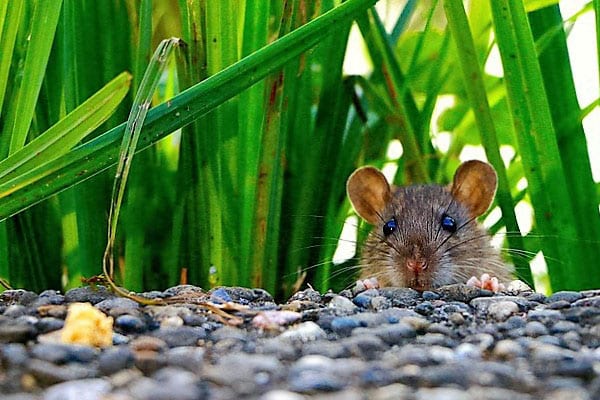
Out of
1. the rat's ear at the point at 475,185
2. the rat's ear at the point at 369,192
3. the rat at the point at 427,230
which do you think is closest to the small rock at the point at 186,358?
the rat at the point at 427,230

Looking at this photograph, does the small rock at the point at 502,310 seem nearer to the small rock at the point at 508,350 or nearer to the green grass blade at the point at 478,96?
the small rock at the point at 508,350

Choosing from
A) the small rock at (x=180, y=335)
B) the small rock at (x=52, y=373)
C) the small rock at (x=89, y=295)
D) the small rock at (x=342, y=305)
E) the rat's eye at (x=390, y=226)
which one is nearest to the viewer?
the small rock at (x=52, y=373)

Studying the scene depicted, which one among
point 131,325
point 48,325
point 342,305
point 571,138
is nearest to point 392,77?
point 571,138

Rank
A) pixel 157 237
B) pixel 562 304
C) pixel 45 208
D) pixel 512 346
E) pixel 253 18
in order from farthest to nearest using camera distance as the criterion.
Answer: pixel 157 237 < pixel 45 208 < pixel 253 18 < pixel 562 304 < pixel 512 346

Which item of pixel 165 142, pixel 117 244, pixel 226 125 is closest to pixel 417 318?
pixel 226 125

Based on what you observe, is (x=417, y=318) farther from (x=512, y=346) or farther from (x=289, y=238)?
(x=289, y=238)

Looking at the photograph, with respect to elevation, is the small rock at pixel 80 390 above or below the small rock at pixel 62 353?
below

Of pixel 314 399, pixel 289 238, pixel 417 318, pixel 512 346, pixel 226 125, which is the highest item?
pixel 226 125

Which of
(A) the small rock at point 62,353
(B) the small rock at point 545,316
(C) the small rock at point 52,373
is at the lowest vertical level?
(C) the small rock at point 52,373
